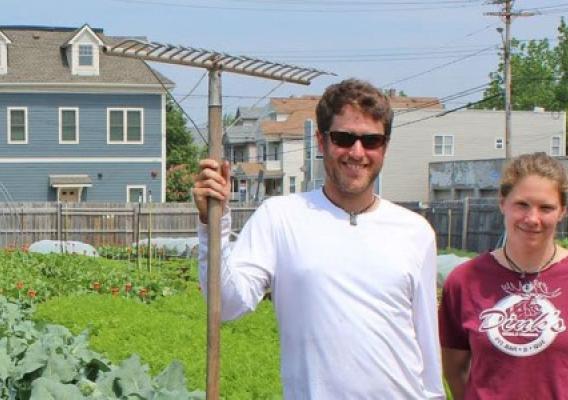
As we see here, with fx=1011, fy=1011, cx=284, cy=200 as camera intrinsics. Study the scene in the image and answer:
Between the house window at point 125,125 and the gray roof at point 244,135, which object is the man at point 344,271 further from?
the gray roof at point 244,135

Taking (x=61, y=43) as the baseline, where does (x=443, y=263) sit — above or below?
below

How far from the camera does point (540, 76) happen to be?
73.2 m

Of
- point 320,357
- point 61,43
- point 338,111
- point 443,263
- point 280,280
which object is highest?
point 61,43

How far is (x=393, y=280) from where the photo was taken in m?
3.14

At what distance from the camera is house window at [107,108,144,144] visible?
34562mm

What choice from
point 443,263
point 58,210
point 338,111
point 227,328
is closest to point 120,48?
point 338,111

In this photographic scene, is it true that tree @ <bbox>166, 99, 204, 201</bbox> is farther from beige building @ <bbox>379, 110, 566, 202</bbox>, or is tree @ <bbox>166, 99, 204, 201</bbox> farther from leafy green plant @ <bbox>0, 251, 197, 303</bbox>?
leafy green plant @ <bbox>0, 251, 197, 303</bbox>

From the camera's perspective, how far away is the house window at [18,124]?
3403cm

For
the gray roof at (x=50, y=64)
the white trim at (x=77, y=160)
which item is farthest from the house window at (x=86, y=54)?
the white trim at (x=77, y=160)

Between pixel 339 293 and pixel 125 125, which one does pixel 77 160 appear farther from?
pixel 339 293

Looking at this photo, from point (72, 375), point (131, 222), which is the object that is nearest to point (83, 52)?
point (131, 222)

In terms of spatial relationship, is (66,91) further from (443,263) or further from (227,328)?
(227,328)

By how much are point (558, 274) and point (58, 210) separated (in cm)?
2759

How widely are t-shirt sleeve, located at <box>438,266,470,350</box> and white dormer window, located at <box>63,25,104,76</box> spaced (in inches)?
1261
